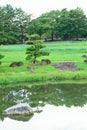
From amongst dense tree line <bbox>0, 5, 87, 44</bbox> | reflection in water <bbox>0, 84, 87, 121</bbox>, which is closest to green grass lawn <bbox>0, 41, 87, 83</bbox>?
reflection in water <bbox>0, 84, 87, 121</bbox>

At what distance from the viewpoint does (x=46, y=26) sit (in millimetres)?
89188

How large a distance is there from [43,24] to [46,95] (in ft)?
193

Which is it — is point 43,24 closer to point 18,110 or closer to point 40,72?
point 40,72

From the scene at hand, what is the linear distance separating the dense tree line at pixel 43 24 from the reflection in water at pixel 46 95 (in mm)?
51235

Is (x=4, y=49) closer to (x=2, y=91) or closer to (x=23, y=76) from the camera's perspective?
(x=23, y=76)

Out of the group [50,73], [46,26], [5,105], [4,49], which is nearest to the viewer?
[5,105]

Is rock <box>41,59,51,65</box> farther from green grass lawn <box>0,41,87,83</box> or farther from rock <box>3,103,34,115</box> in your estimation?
rock <box>3,103,34,115</box>

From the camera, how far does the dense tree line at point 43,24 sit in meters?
90.6

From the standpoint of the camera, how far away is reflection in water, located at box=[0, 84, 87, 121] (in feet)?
101

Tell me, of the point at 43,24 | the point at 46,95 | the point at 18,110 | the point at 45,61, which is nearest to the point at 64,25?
the point at 43,24

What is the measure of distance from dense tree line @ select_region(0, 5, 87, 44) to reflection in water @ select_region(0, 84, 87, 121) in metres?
51.2

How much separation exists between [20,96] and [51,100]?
133 inches

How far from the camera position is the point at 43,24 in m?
91.9

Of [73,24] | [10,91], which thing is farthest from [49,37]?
[10,91]
